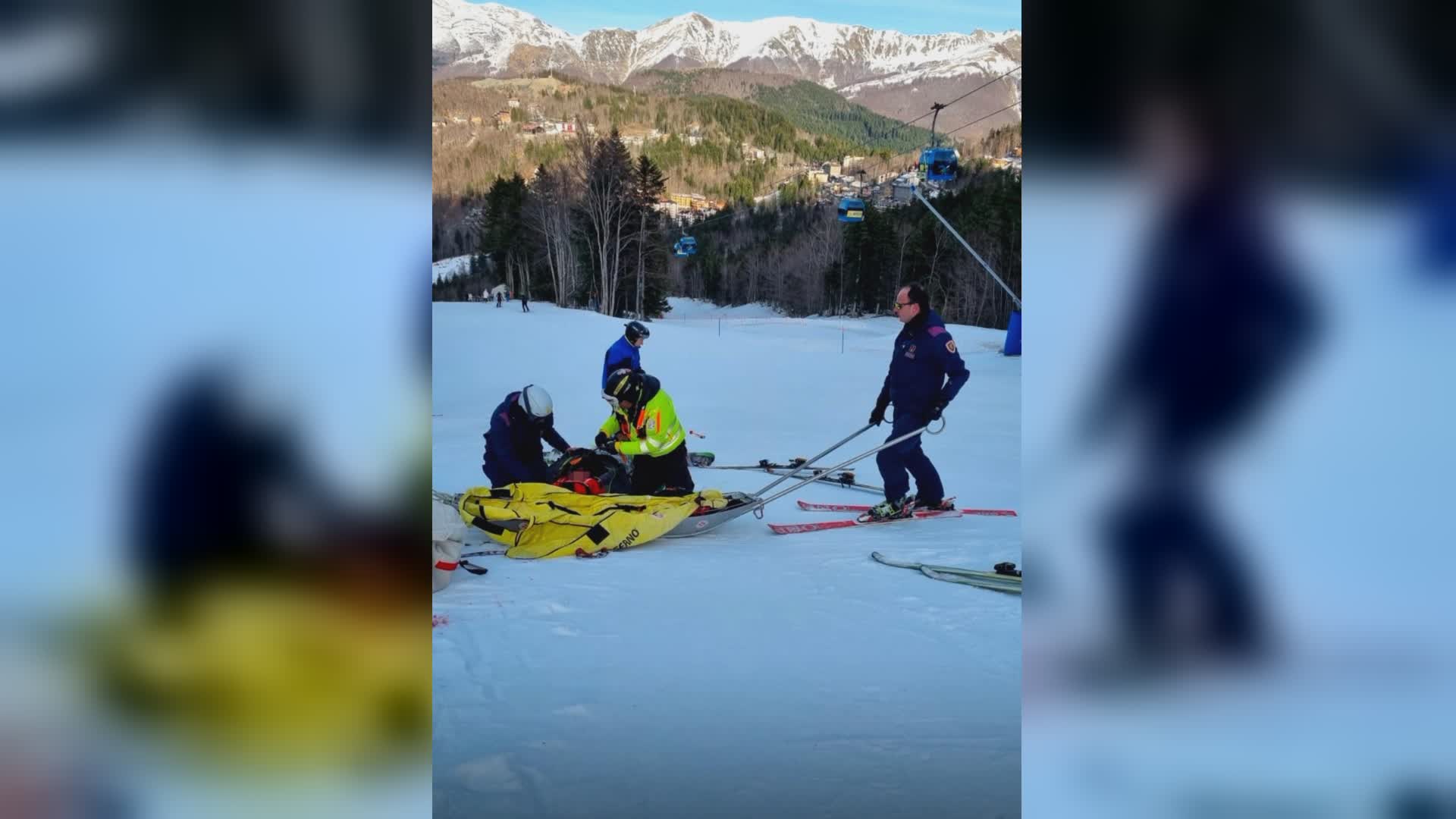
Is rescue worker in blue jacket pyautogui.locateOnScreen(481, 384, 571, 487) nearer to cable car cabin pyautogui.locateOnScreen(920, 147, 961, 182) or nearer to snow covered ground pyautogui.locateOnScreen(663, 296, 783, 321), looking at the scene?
cable car cabin pyautogui.locateOnScreen(920, 147, 961, 182)

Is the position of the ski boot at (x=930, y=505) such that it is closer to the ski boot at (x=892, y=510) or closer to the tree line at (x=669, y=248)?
the ski boot at (x=892, y=510)

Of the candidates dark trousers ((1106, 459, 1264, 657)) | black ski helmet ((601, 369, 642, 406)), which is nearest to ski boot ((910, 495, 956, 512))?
black ski helmet ((601, 369, 642, 406))

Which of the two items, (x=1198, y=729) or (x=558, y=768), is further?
(x=558, y=768)

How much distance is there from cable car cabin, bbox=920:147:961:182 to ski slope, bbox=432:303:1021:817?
5.79 metres

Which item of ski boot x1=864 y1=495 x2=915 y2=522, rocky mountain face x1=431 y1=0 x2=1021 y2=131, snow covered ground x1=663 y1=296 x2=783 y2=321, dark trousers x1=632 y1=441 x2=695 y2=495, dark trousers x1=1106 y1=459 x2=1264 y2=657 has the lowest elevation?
ski boot x1=864 y1=495 x2=915 y2=522

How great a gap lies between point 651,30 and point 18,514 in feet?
45.7

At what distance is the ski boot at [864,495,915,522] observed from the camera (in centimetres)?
496

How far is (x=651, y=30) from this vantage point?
46.1ft

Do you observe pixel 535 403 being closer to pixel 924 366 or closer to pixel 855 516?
pixel 855 516

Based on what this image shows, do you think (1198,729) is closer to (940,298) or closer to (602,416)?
(602,416)

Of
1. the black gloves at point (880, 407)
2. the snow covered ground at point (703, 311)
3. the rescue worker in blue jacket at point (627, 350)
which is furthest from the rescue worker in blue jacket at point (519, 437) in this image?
the snow covered ground at point (703, 311)

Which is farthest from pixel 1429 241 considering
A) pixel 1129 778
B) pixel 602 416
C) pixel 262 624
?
Result: pixel 602 416

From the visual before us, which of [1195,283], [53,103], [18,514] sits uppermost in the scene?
[53,103]

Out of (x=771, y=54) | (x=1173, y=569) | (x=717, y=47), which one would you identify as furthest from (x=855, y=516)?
(x=771, y=54)
